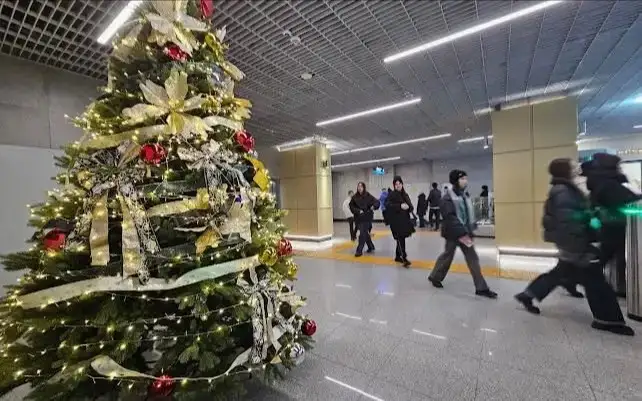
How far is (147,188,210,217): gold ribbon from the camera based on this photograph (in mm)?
1422

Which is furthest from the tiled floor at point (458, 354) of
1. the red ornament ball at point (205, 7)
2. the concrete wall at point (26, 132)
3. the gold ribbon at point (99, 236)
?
the concrete wall at point (26, 132)

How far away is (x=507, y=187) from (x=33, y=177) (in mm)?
7471

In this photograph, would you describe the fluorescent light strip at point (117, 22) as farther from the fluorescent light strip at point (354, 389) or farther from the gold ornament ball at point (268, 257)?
the fluorescent light strip at point (354, 389)

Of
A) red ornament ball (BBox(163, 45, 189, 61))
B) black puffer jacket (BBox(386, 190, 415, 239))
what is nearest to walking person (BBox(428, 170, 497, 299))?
black puffer jacket (BBox(386, 190, 415, 239))

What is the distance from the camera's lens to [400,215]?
5.07 metres

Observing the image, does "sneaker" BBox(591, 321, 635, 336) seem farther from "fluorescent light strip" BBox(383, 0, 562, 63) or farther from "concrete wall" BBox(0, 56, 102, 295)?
"concrete wall" BBox(0, 56, 102, 295)

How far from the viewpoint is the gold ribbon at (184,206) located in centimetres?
142

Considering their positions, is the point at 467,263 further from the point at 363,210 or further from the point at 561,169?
the point at 363,210

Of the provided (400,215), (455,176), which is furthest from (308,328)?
(400,215)

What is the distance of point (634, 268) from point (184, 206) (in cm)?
385

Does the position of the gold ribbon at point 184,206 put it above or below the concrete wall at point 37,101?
below

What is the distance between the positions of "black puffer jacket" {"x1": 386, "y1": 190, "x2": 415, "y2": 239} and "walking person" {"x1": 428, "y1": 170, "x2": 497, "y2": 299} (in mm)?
1411

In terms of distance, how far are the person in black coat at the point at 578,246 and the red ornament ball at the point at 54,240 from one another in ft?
12.0

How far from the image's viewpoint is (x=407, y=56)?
345 cm
